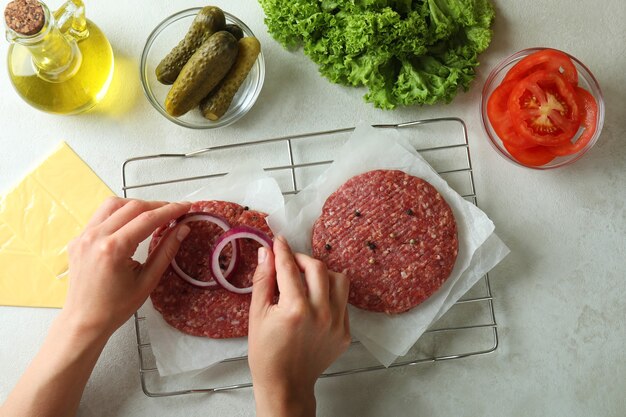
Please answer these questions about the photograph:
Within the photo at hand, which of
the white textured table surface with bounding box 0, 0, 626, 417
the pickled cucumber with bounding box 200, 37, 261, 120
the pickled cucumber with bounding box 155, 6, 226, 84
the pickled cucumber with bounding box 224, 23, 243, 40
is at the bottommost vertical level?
the white textured table surface with bounding box 0, 0, 626, 417

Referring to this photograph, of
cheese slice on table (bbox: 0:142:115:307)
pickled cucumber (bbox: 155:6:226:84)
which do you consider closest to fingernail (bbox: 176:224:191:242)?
cheese slice on table (bbox: 0:142:115:307)

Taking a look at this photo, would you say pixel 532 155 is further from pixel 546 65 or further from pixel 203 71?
pixel 203 71

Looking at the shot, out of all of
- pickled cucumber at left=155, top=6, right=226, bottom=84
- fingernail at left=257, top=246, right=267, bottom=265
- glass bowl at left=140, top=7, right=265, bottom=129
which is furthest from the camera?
glass bowl at left=140, top=7, right=265, bottom=129

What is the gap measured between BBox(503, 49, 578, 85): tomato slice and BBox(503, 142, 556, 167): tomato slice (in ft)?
0.79

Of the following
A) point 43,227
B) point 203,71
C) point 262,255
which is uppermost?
point 203,71

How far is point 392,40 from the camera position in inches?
76.6

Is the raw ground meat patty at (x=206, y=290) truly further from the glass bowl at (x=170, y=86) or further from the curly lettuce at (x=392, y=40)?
the curly lettuce at (x=392, y=40)

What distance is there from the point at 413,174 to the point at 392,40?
0.47 metres

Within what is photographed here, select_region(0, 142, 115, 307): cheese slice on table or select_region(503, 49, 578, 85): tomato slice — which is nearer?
select_region(503, 49, 578, 85): tomato slice

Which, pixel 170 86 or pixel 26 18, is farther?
pixel 170 86

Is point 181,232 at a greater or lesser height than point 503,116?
greater

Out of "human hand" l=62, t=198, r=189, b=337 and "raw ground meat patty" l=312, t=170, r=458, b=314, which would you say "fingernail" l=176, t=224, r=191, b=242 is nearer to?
"human hand" l=62, t=198, r=189, b=337

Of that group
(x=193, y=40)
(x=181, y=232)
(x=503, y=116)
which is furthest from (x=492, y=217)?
(x=193, y=40)

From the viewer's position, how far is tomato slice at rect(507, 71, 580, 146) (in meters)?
1.91
